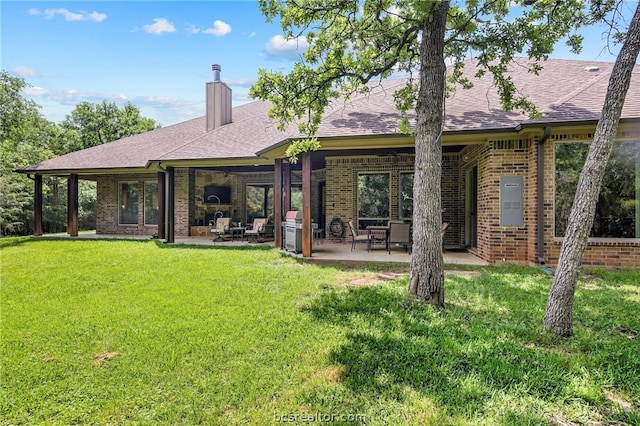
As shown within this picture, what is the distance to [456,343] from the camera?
3408 millimetres

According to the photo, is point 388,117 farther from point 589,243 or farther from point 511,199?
point 589,243

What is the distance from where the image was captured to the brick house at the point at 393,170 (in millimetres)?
7332

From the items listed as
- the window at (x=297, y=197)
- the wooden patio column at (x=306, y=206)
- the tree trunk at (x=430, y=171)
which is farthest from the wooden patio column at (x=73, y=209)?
the tree trunk at (x=430, y=171)

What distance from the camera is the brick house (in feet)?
24.1

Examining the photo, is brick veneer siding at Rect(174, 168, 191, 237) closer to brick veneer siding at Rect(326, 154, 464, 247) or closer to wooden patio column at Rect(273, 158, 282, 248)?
wooden patio column at Rect(273, 158, 282, 248)

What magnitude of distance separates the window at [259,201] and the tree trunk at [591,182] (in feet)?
43.6

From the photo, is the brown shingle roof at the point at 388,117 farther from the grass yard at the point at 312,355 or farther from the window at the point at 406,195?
the grass yard at the point at 312,355

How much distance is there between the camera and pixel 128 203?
1546cm

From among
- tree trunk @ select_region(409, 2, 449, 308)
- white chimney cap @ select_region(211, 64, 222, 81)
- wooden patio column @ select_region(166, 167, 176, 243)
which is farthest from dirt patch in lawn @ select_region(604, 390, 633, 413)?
white chimney cap @ select_region(211, 64, 222, 81)

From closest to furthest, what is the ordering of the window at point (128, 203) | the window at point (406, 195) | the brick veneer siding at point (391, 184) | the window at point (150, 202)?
the brick veneer siding at point (391, 184)
the window at point (406, 195)
the window at point (150, 202)
the window at point (128, 203)

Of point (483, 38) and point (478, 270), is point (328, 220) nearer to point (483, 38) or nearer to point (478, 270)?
point (478, 270)

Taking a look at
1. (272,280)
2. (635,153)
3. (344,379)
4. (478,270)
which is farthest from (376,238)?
(344,379)

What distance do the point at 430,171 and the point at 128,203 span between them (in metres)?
14.5

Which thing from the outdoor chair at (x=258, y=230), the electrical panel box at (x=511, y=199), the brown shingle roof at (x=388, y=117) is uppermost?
the brown shingle roof at (x=388, y=117)
